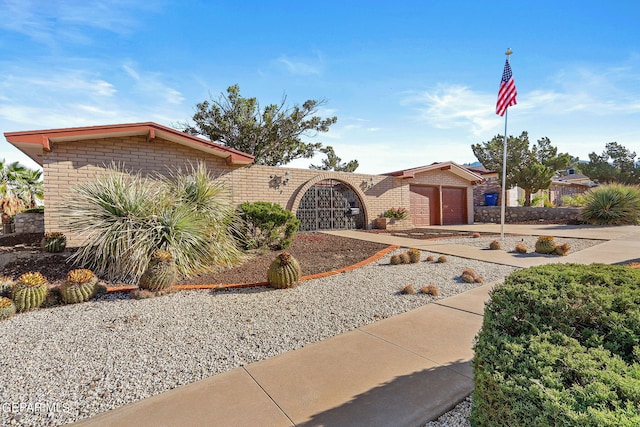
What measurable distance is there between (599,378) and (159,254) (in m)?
4.87

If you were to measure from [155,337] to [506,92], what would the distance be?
11286 millimetres

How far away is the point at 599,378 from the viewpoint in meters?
1.18

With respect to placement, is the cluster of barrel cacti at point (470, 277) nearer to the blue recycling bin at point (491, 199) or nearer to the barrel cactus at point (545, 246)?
the barrel cactus at point (545, 246)

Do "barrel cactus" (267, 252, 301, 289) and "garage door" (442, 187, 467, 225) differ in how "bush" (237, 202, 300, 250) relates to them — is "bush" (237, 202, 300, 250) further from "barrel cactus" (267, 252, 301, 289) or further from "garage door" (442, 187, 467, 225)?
"garage door" (442, 187, 467, 225)

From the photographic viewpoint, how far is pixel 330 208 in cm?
1342

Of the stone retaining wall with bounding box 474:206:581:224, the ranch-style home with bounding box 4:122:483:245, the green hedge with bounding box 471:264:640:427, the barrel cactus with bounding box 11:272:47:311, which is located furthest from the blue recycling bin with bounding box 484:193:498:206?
the barrel cactus with bounding box 11:272:47:311

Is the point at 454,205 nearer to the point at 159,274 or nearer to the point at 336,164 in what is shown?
the point at 336,164

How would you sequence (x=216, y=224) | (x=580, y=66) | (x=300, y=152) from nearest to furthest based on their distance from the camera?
(x=216, y=224) < (x=580, y=66) < (x=300, y=152)

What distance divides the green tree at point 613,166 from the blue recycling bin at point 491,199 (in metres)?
14.9

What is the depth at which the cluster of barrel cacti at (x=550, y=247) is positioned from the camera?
725 centimetres

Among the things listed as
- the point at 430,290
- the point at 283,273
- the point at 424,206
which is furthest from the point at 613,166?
the point at 283,273

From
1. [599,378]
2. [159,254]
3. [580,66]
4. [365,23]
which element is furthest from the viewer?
[580,66]

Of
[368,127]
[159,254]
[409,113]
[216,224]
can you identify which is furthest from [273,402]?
[368,127]

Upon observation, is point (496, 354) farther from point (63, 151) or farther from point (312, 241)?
point (63, 151)
